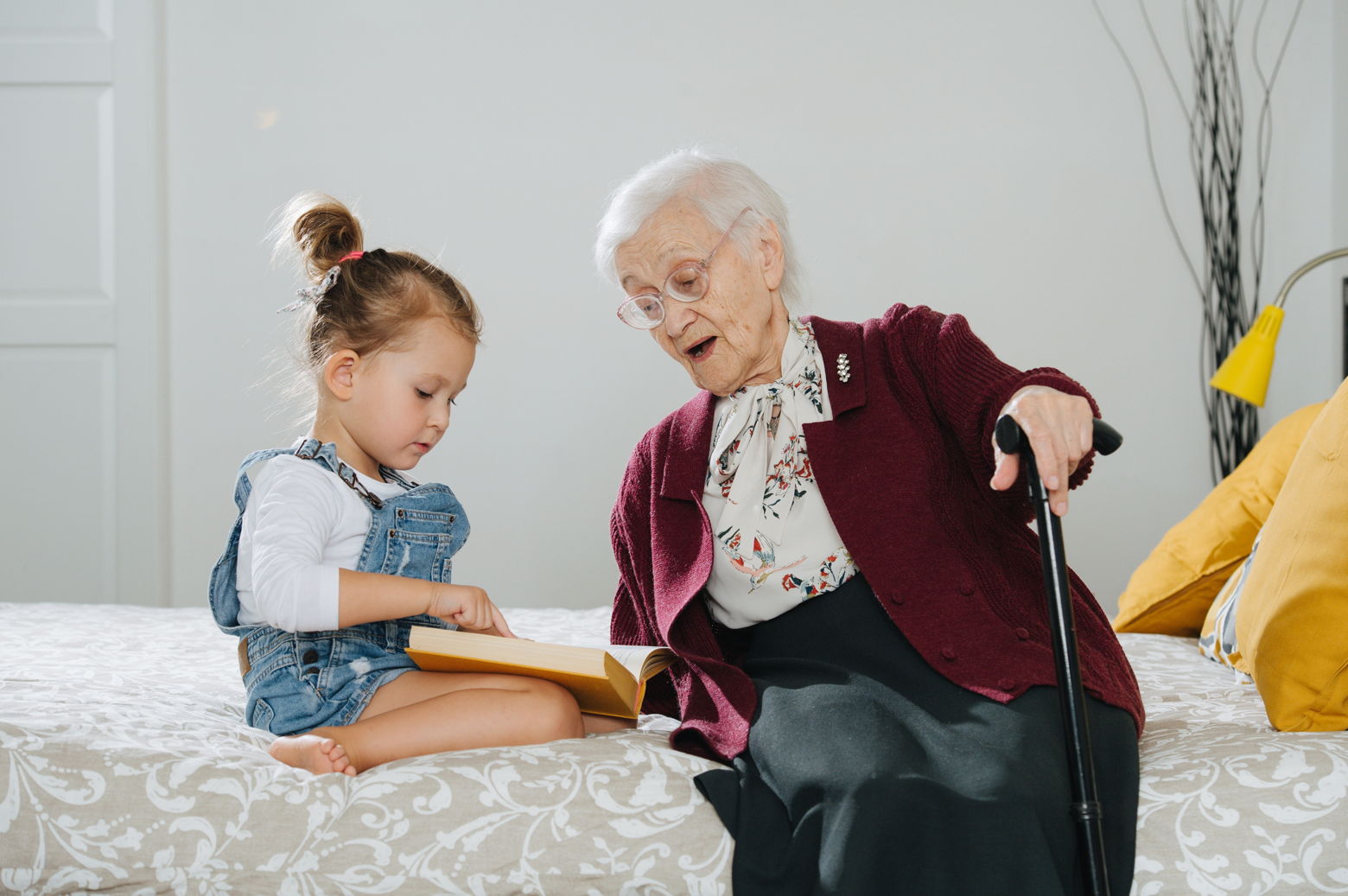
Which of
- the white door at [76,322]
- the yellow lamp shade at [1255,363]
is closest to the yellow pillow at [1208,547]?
the yellow lamp shade at [1255,363]

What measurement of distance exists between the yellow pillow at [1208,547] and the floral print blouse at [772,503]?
0.94 meters

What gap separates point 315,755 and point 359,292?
0.63 m

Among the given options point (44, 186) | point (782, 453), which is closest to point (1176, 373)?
point (782, 453)

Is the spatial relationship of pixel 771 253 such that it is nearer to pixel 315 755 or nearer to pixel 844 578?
pixel 844 578

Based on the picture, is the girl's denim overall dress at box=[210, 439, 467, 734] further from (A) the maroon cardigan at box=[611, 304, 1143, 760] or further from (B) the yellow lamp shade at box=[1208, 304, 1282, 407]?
(B) the yellow lamp shade at box=[1208, 304, 1282, 407]

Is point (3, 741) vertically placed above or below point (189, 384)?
below

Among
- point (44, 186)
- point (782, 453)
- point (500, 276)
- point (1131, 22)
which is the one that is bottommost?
point (782, 453)

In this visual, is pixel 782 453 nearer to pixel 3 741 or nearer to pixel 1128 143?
pixel 3 741

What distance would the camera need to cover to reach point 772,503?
1.62m

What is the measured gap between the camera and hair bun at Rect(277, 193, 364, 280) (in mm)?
1695

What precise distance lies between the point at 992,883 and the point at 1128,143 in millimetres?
2989

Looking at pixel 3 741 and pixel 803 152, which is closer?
pixel 3 741

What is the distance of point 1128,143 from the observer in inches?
141

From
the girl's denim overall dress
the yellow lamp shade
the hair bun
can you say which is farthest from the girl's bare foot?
the yellow lamp shade
